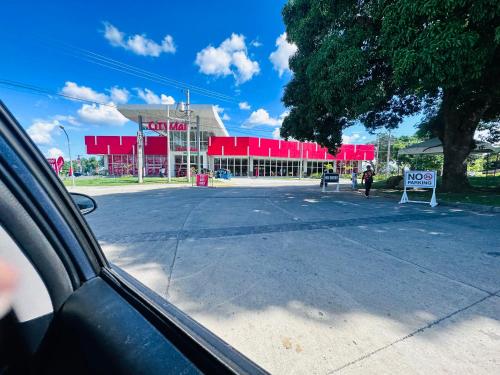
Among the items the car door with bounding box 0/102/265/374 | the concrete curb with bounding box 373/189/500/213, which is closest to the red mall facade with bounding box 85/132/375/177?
the concrete curb with bounding box 373/189/500/213

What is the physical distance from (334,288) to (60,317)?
9.16 feet

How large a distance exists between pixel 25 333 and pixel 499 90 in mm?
13470

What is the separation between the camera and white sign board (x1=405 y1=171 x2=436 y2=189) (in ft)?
30.8

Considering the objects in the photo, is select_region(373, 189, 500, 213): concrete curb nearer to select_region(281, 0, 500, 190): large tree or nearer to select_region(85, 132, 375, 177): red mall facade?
select_region(281, 0, 500, 190): large tree

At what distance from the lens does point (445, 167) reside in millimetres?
12891

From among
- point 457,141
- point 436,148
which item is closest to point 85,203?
point 457,141

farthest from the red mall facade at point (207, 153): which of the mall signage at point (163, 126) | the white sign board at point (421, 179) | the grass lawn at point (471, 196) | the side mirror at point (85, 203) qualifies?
the side mirror at point (85, 203)

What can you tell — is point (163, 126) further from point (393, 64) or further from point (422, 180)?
point (422, 180)

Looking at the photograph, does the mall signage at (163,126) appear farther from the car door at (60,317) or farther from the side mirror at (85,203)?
the car door at (60,317)

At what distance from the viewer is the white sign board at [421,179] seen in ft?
30.8

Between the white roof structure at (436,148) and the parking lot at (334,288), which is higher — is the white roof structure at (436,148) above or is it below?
above

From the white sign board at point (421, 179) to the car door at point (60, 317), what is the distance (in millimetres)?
11371

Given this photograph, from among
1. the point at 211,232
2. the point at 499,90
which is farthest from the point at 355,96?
the point at 211,232

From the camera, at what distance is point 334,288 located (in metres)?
2.90
